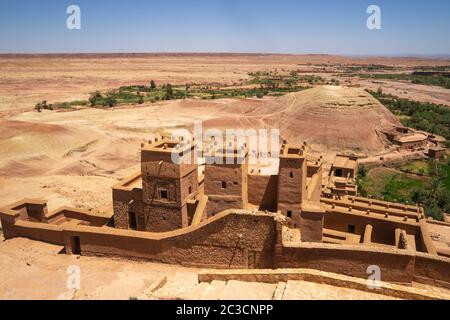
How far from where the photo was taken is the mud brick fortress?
1692 cm

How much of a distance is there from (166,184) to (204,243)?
4960 millimetres

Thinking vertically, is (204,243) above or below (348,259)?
above

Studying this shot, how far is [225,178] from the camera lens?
70.9ft

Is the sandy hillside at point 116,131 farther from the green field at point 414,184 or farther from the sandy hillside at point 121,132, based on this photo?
the green field at point 414,184

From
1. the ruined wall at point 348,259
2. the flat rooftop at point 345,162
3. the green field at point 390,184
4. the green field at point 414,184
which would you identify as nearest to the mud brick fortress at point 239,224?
the ruined wall at point 348,259

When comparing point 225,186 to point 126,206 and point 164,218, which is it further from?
point 126,206

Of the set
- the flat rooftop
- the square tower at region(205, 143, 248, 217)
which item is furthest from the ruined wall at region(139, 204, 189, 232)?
the flat rooftop

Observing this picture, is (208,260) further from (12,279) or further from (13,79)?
(13,79)

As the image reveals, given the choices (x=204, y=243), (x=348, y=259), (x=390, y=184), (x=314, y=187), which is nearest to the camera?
(x=348, y=259)

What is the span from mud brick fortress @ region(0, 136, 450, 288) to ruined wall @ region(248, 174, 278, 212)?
2.4 inches

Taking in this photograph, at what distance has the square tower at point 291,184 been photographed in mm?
21000

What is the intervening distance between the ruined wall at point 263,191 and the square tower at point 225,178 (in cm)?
139

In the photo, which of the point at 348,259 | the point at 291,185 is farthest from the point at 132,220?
the point at 348,259

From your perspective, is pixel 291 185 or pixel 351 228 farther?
pixel 351 228
